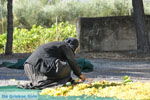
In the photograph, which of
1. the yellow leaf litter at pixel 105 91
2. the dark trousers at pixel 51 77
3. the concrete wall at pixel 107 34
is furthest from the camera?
the concrete wall at pixel 107 34

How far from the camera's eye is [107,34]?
72.8ft

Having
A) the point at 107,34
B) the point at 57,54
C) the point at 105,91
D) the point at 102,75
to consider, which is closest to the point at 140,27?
the point at 107,34

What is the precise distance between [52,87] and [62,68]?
1.37 ft

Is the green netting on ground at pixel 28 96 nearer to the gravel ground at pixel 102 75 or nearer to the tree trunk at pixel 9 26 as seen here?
the gravel ground at pixel 102 75

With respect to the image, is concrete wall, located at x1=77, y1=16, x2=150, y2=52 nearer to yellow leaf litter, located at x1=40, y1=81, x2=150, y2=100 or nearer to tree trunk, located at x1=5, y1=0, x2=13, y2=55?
tree trunk, located at x1=5, y1=0, x2=13, y2=55

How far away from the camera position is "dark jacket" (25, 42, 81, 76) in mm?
8992

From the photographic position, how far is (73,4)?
3303 cm

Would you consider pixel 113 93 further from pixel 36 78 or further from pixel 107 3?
pixel 107 3

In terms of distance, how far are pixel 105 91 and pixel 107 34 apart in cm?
1395

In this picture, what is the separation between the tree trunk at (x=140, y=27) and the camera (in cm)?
2044

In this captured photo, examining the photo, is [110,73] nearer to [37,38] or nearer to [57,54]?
[57,54]

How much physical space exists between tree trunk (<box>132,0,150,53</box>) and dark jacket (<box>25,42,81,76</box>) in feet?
38.2

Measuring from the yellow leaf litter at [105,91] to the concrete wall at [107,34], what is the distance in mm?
13162

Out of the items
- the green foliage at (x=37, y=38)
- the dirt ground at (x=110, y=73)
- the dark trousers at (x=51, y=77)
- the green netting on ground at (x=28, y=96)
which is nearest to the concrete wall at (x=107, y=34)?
the green foliage at (x=37, y=38)
